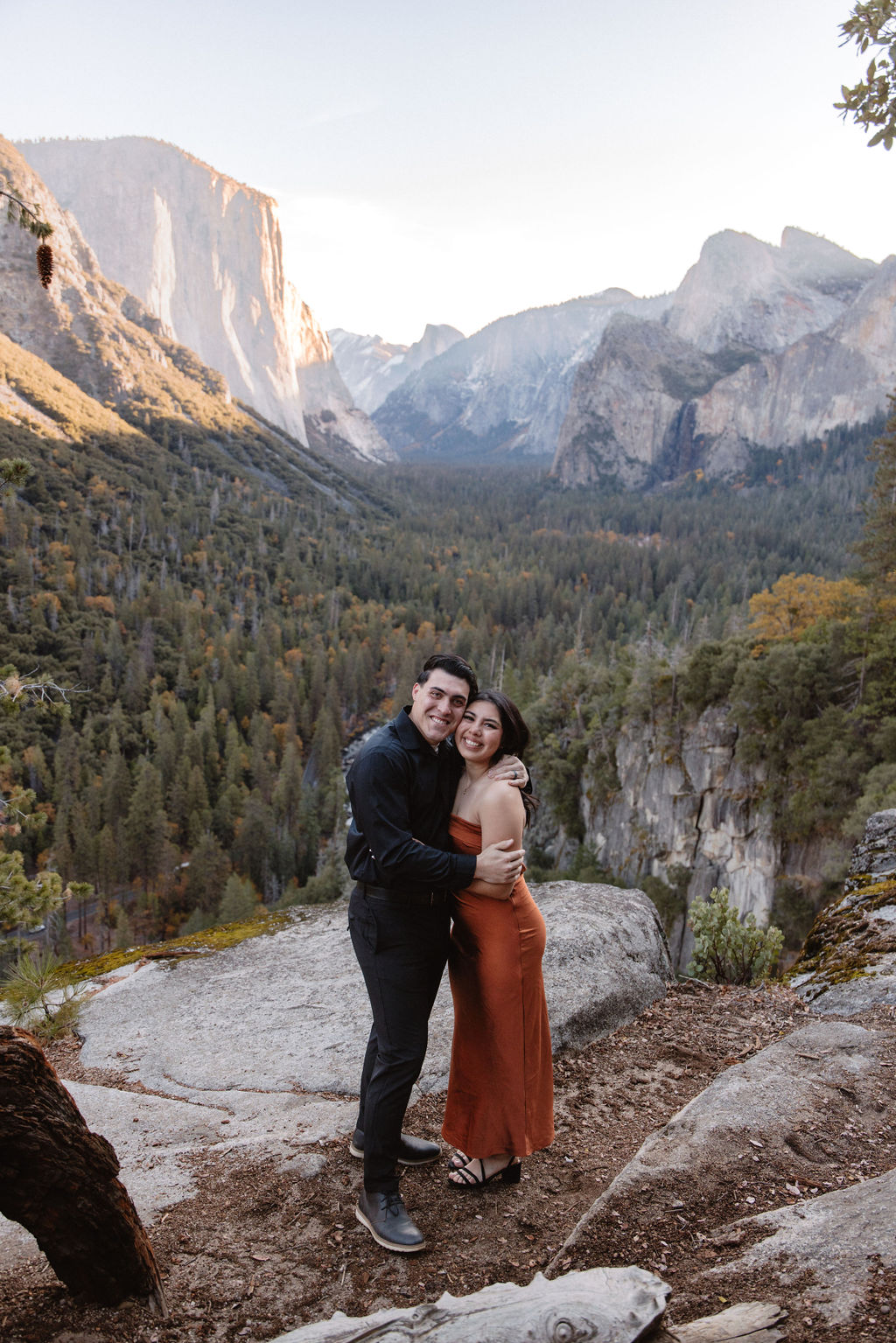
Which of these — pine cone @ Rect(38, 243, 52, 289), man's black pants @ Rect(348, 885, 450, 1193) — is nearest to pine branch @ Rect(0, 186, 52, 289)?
pine cone @ Rect(38, 243, 52, 289)

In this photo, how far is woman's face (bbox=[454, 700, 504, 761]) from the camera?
424 cm

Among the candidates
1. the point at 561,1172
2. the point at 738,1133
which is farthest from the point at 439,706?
the point at 561,1172

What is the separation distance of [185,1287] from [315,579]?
406 ft

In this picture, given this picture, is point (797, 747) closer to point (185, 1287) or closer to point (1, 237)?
point (185, 1287)

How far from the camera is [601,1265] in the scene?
3.49 meters

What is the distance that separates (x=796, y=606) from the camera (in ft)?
120

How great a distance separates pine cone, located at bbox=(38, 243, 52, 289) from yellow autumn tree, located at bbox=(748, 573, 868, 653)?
3394 cm

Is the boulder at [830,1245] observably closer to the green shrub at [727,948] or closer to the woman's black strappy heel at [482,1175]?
the woman's black strappy heel at [482,1175]

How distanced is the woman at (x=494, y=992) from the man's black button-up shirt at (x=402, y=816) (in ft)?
0.59

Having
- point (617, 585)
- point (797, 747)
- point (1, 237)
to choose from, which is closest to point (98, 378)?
point (1, 237)

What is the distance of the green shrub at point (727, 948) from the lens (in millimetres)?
8922

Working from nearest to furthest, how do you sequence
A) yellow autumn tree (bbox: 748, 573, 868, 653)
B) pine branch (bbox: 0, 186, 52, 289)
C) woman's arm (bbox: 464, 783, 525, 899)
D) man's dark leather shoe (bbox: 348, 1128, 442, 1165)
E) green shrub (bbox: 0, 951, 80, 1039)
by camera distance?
pine branch (bbox: 0, 186, 52, 289), woman's arm (bbox: 464, 783, 525, 899), man's dark leather shoe (bbox: 348, 1128, 442, 1165), green shrub (bbox: 0, 951, 80, 1039), yellow autumn tree (bbox: 748, 573, 868, 653)

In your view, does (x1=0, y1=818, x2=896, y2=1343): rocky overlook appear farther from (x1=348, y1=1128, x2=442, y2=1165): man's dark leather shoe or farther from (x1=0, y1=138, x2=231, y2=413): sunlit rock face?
(x1=0, y1=138, x2=231, y2=413): sunlit rock face

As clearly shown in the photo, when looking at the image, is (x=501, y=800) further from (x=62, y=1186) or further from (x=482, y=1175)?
(x=62, y=1186)
